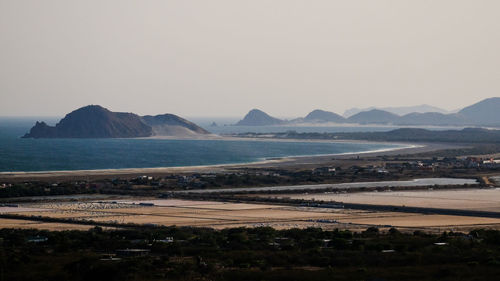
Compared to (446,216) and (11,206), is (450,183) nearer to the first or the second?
(446,216)

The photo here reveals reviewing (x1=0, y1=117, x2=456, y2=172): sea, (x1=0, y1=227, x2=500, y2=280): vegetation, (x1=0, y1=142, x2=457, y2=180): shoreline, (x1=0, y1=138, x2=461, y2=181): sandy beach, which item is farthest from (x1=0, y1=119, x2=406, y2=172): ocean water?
(x1=0, y1=227, x2=500, y2=280): vegetation

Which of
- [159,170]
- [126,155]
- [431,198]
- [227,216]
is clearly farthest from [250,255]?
[126,155]

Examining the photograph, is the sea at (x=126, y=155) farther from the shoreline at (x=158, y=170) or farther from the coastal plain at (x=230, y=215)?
the coastal plain at (x=230, y=215)

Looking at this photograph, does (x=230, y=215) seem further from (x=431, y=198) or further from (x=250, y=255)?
(x=431, y=198)

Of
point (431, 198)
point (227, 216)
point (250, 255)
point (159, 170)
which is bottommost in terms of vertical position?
point (250, 255)

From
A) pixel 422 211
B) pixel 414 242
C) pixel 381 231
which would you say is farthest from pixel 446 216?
pixel 414 242
